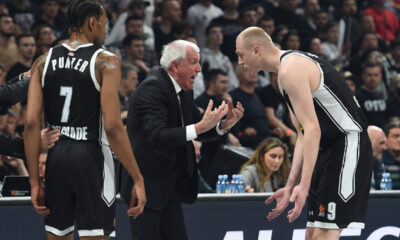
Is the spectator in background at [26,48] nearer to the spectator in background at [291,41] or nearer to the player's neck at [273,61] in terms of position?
the spectator in background at [291,41]

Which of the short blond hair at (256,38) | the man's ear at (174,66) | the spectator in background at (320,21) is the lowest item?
the man's ear at (174,66)

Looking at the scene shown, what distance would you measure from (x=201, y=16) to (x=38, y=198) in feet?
27.8

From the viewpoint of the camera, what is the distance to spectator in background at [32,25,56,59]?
10.7 meters

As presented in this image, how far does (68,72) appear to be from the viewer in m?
4.89

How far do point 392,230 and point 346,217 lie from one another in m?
2.13

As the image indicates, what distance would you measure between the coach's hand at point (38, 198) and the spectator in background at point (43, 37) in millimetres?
5904

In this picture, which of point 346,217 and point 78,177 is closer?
point 78,177

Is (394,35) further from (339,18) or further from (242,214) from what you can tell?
(242,214)

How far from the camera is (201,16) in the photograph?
1308cm

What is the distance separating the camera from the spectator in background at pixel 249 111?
10.4 metres

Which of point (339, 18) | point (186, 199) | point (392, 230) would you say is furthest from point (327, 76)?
point (339, 18)

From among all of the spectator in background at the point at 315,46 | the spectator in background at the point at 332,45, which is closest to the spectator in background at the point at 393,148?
the spectator in background at the point at 315,46

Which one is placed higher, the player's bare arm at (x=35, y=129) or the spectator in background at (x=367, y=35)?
the spectator in background at (x=367, y=35)

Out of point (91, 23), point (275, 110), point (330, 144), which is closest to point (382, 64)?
point (275, 110)
